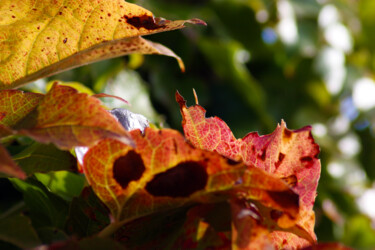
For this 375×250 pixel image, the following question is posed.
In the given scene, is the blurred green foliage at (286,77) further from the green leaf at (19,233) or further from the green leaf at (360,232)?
the green leaf at (19,233)

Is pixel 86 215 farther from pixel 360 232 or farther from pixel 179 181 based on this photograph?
pixel 360 232

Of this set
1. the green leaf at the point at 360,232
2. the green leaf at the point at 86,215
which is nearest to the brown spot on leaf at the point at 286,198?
the green leaf at the point at 86,215

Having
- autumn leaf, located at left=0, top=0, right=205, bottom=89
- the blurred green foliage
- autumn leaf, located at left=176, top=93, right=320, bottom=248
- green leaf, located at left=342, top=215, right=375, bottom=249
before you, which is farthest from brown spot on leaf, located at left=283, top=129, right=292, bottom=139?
green leaf, located at left=342, top=215, right=375, bottom=249

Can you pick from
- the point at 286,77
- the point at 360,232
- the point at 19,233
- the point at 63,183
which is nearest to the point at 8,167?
the point at 19,233

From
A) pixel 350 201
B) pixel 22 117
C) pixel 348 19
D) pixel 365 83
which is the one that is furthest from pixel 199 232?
pixel 348 19

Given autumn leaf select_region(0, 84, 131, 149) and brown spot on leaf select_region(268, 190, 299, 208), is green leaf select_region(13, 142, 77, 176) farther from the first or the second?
brown spot on leaf select_region(268, 190, 299, 208)

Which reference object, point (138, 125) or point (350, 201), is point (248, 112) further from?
point (138, 125)
